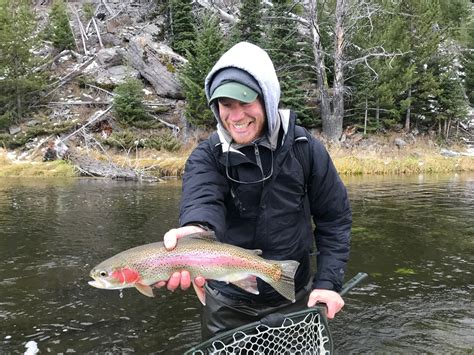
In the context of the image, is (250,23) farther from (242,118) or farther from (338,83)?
(242,118)

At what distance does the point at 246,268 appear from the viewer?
2.50 meters

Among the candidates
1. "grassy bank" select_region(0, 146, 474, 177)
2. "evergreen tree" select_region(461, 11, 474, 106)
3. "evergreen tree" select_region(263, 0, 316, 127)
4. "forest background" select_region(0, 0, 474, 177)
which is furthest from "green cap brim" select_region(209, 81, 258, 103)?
"evergreen tree" select_region(461, 11, 474, 106)

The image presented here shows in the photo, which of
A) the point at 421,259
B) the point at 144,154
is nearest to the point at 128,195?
the point at 144,154

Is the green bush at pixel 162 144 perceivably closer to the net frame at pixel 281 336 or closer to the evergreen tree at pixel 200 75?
the evergreen tree at pixel 200 75

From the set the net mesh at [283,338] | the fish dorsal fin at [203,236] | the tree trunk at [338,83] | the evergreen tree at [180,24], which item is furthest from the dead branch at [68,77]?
the fish dorsal fin at [203,236]

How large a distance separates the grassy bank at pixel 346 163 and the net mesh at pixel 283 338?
16.2 meters

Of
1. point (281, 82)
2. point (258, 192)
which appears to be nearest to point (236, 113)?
point (258, 192)

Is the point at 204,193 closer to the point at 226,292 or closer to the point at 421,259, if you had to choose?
the point at 226,292

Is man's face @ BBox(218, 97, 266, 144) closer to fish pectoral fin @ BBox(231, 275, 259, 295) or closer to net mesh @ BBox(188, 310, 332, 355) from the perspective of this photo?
fish pectoral fin @ BBox(231, 275, 259, 295)

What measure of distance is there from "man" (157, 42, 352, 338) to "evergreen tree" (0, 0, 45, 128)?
23686mm

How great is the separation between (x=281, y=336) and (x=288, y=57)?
2387 centimetres

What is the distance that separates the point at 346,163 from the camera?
20.7m

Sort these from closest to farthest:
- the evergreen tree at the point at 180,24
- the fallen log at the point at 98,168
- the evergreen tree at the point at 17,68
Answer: the fallen log at the point at 98,168, the evergreen tree at the point at 17,68, the evergreen tree at the point at 180,24

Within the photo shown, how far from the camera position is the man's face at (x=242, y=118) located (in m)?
2.62
